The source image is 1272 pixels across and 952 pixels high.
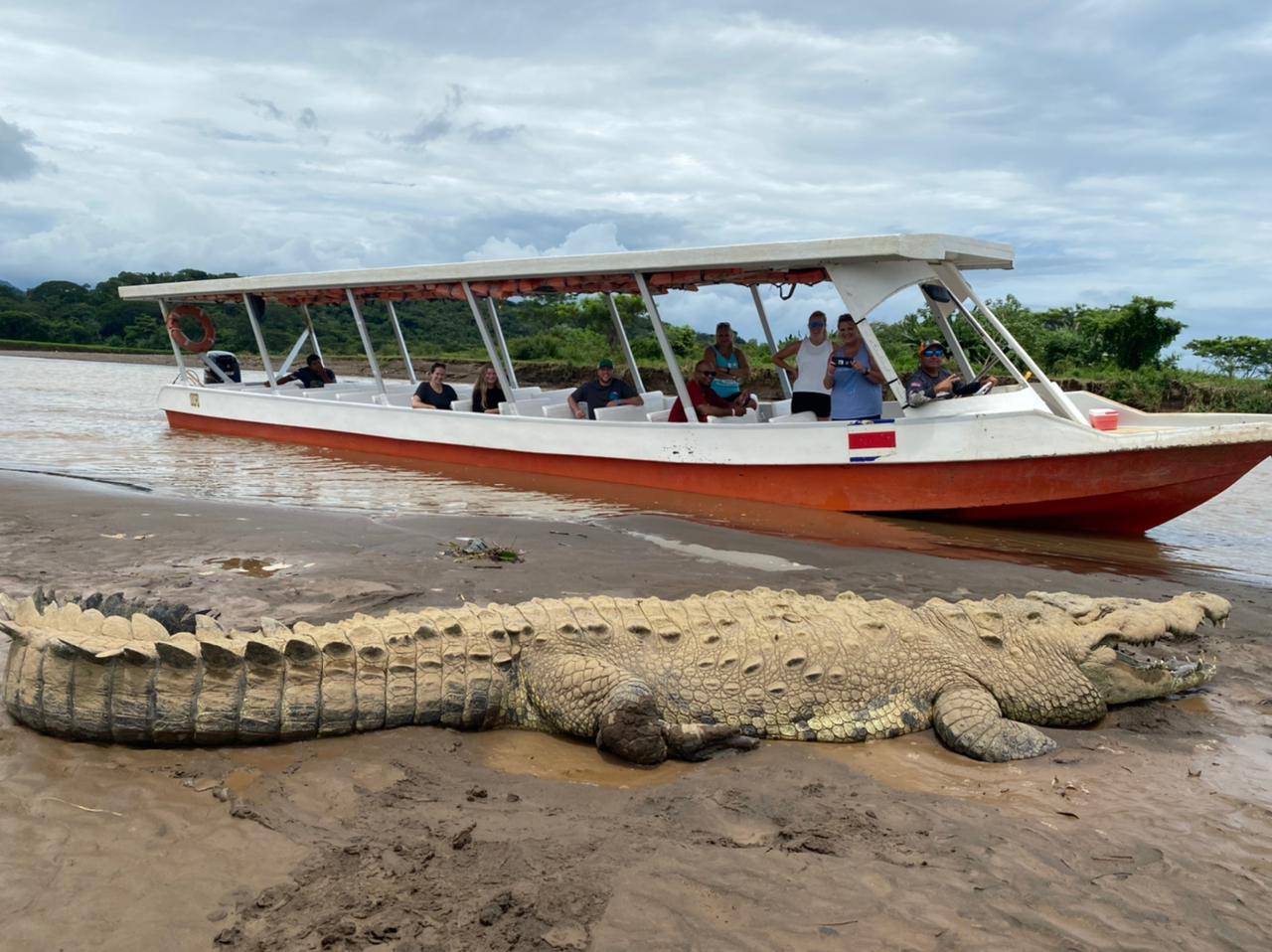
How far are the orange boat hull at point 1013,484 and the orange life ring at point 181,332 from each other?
412 inches

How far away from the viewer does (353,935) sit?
2.38m

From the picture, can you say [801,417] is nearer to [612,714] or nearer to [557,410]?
[557,410]

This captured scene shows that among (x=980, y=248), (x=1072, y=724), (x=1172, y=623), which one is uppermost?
(x=980, y=248)

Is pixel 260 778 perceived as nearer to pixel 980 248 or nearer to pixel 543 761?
pixel 543 761

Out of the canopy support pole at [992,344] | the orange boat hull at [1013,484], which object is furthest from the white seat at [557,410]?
the canopy support pole at [992,344]

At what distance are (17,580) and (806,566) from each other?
5.00 metres

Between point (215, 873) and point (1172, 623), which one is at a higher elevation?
point (1172, 623)

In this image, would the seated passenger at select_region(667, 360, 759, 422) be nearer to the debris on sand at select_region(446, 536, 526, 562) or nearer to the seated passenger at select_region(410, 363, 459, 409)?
the seated passenger at select_region(410, 363, 459, 409)

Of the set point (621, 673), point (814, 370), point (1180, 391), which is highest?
point (1180, 391)

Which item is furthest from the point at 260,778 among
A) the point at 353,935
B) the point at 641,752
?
the point at 641,752

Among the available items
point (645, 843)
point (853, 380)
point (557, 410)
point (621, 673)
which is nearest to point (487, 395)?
point (557, 410)

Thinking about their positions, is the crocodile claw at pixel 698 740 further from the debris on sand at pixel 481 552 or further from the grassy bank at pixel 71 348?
the grassy bank at pixel 71 348

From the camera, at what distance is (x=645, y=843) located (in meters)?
2.89

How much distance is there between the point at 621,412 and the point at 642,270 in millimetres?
1876
